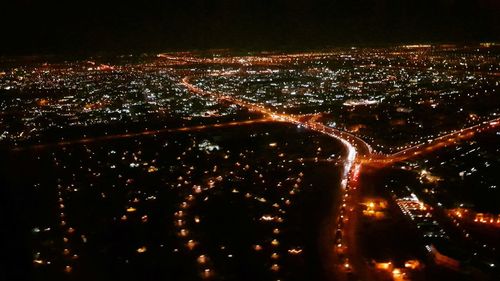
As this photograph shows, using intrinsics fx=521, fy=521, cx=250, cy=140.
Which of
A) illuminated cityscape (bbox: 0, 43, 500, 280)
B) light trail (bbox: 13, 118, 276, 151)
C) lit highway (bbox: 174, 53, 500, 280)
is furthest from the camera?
light trail (bbox: 13, 118, 276, 151)

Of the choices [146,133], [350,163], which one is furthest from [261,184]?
[146,133]

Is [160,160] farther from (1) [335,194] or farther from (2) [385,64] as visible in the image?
(2) [385,64]

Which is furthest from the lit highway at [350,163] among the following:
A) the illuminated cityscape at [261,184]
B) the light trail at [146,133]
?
the light trail at [146,133]

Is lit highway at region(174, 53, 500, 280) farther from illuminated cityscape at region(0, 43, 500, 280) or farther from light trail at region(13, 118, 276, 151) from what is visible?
light trail at region(13, 118, 276, 151)

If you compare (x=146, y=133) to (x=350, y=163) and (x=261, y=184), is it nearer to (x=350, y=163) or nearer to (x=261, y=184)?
(x=261, y=184)

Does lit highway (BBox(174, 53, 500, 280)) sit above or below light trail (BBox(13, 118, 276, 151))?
above

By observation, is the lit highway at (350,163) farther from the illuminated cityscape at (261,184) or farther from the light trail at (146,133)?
the light trail at (146,133)

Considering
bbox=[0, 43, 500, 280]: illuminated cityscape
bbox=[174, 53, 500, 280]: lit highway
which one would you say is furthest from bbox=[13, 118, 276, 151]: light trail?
bbox=[174, 53, 500, 280]: lit highway

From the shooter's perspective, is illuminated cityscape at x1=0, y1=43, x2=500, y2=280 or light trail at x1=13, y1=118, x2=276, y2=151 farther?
light trail at x1=13, y1=118, x2=276, y2=151

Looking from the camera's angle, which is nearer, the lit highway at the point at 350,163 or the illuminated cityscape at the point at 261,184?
the lit highway at the point at 350,163
